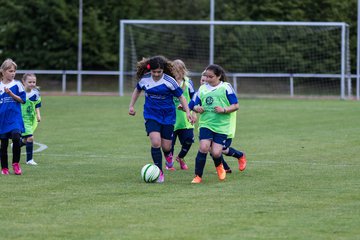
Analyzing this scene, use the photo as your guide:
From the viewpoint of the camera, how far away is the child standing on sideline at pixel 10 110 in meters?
12.5

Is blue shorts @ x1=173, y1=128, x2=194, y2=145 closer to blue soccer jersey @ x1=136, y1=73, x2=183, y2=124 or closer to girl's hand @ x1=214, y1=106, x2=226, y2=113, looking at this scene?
blue soccer jersey @ x1=136, y1=73, x2=183, y2=124

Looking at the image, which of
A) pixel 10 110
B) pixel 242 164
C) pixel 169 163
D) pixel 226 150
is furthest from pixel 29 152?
pixel 242 164

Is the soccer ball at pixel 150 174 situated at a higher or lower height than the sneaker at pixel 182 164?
higher

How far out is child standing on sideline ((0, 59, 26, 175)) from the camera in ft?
41.1

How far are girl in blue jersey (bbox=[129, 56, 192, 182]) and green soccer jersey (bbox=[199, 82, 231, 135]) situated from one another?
0.84 feet

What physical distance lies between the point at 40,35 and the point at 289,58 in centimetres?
1520

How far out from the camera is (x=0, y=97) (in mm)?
12586

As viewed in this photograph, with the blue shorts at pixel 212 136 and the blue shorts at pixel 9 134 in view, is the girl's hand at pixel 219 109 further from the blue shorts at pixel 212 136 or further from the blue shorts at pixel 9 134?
the blue shorts at pixel 9 134

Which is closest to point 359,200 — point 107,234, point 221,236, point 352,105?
point 221,236

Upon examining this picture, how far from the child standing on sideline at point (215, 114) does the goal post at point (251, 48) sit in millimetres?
27465

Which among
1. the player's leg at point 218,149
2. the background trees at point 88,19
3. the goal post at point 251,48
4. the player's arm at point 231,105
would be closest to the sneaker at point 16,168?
the player's leg at point 218,149

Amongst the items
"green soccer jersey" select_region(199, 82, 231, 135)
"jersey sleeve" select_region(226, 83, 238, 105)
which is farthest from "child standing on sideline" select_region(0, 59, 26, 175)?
"jersey sleeve" select_region(226, 83, 238, 105)

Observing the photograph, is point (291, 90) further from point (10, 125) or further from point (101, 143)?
point (10, 125)

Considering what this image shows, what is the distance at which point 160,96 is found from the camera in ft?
39.6
